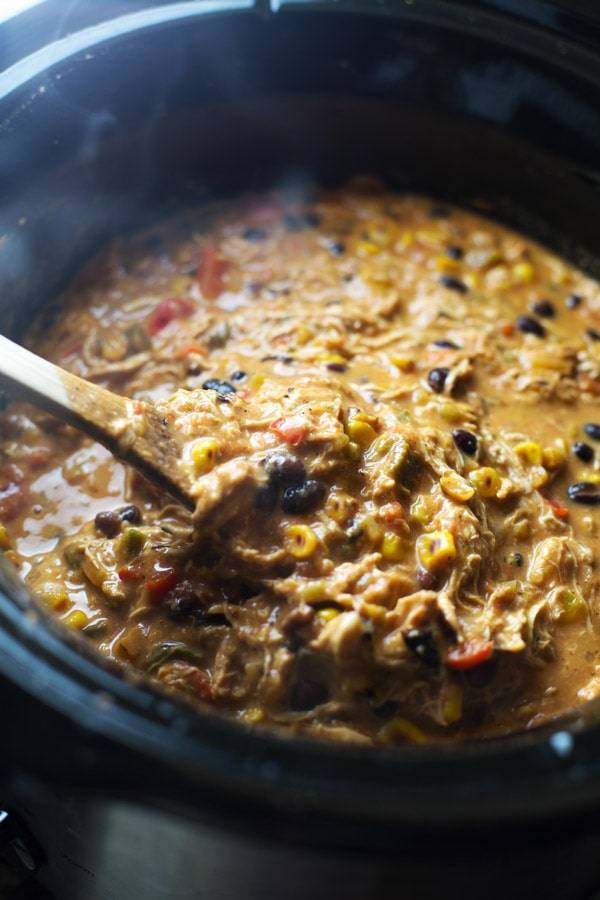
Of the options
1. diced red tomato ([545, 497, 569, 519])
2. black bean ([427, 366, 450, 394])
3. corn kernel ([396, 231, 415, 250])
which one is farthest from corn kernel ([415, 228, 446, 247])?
diced red tomato ([545, 497, 569, 519])

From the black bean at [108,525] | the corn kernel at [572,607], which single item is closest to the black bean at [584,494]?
the corn kernel at [572,607]

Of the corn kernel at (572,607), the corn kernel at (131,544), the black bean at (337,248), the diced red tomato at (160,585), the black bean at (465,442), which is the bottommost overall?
the corn kernel at (572,607)

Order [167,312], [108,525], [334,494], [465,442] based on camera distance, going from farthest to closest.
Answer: [167,312] → [465,442] → [108,525] → [334,494]

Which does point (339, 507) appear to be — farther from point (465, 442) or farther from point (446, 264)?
point (446, 264)

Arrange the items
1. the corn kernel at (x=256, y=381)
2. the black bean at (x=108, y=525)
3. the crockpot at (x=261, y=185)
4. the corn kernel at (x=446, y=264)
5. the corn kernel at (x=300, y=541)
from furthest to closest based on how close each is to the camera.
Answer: the corn kernel at (x=446, y=264), the corn kernel at (x=256, y=381), the black bean at (x=108, y=525), the corn kernel at (x=300, y=541), the crockpot at (x=261, y=185)

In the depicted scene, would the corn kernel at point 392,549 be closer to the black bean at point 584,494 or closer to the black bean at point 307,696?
the black bean at point 307,696

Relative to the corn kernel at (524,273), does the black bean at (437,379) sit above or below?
below

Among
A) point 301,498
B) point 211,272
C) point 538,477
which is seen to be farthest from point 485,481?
point 211,272
